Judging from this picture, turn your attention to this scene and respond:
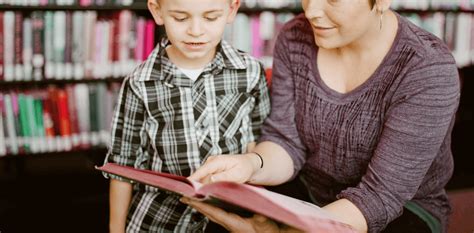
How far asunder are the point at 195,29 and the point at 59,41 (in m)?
1.26

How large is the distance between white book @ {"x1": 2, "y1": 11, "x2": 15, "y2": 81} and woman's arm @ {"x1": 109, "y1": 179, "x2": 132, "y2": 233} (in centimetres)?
110

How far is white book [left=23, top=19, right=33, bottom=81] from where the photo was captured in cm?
222

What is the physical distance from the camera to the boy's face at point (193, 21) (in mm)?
1174

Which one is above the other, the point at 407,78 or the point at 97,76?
the point at 407,78

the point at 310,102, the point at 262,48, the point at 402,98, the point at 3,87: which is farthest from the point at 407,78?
the point at 3,87

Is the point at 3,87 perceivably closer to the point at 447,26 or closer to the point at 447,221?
the point at 447,221

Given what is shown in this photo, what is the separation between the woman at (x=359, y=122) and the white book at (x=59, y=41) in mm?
1151

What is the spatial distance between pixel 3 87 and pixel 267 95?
1.37 m

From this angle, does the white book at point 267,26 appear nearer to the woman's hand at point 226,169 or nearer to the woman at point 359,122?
the woman at point 359,122

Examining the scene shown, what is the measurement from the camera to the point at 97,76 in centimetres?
237

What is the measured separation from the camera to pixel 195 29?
1.18m

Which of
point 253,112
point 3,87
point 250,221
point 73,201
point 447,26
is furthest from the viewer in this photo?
point 447,26

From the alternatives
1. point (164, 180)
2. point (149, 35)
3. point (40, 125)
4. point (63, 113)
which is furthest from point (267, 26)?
point (164, 180)

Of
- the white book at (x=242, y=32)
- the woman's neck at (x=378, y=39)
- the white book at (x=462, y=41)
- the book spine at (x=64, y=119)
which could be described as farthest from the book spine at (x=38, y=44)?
the white book at (x=462, y=41)
